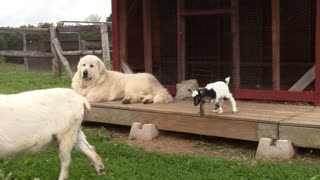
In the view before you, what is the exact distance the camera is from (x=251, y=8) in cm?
984

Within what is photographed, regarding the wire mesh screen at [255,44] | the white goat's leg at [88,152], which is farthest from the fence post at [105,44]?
the white goat's leg at [88,152]

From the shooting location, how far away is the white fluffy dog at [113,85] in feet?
26.9

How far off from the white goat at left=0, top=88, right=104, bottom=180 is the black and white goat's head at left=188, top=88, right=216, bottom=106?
1792 millimetres

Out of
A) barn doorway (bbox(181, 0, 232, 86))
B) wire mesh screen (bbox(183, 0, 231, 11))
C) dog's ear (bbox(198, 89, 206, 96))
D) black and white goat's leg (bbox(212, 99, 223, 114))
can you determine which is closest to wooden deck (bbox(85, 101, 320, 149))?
black and white goat's leg (bbox(212, 99, 223, 114))

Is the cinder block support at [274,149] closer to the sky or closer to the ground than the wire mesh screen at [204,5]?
closer to the ground

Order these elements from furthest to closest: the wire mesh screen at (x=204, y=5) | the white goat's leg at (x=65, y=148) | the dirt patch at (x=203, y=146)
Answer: the wire mesh screen at (x=204, y=5)
the dirt patch at (x=203, y=146)
the white goat's leg at (x=65, y=148)

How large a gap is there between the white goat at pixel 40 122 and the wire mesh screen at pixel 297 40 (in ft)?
16.9

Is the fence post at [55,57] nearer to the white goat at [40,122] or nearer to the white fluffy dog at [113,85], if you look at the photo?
the white fluffy dog at [113,85]

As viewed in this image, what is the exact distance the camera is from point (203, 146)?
6.77 m

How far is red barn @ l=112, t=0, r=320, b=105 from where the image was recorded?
8844mm

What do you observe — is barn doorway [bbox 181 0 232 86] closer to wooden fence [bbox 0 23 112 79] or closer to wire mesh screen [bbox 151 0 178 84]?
wire mesh screen [bbox 151 0 178 84]

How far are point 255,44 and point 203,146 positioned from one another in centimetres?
414

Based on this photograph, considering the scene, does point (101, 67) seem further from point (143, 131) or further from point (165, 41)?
point (165, 41)

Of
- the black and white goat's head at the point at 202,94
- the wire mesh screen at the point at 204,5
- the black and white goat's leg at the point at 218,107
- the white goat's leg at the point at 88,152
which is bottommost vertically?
the white goat's leg at the point at 88,152
